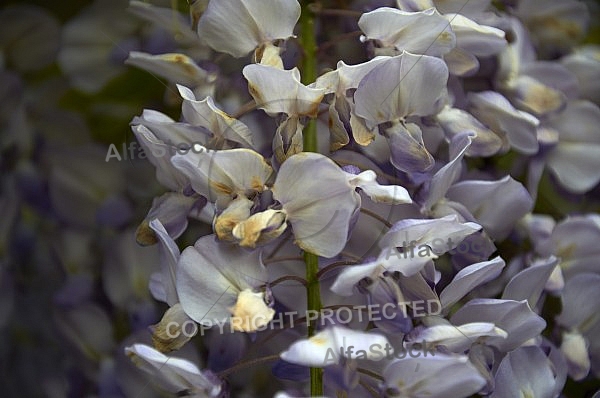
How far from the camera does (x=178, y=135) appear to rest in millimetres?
459

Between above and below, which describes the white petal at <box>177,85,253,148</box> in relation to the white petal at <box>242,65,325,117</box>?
below

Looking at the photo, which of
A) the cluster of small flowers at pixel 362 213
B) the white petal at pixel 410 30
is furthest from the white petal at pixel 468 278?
the white petal at pixel 410 30

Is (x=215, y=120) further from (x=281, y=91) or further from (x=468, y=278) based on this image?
(x=468, y=278)

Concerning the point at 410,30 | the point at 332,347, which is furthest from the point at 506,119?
the point at 332,347

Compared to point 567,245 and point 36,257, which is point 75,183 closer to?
point 36,257

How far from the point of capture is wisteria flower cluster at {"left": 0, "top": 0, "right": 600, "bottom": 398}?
1.37 ft

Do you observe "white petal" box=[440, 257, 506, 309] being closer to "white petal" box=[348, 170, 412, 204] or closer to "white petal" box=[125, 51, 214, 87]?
"white petal" box=[348, 170, 412, 204]

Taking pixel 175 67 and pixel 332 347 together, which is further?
pixel 175 67

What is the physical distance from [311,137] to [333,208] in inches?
2.6

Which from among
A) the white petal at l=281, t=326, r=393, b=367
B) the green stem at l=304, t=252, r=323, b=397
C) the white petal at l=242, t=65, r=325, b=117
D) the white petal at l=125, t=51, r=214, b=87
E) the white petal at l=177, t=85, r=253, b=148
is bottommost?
the green stem at l=304, t=252, r=323, b=397

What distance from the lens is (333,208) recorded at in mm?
419

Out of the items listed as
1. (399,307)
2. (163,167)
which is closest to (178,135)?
(163,167)

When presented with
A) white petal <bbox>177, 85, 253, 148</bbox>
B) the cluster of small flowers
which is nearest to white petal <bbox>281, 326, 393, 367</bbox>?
the cluster of small flowers

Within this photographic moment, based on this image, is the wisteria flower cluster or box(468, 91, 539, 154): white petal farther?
box(468, 91, 539, 154): white petal
